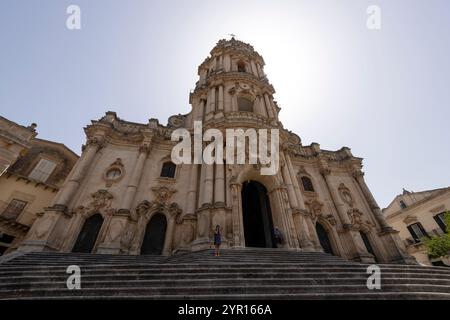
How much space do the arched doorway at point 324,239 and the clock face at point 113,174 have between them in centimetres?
1599

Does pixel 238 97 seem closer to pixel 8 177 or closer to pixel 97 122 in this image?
pixel 97 122

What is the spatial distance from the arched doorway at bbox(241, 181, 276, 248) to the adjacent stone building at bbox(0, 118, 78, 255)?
14.4 m

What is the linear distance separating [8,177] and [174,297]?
19934mm

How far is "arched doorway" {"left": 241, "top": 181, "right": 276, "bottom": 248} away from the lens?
14219 mm

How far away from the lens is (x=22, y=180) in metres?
17.2

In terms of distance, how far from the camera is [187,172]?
16656 mm

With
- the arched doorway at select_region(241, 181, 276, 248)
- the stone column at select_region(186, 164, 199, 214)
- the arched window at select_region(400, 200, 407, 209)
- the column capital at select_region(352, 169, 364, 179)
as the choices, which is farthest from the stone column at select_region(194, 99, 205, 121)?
the arched window at select_region(400, 200, 407, 209)

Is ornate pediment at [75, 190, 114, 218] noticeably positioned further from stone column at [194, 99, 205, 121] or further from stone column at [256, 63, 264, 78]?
stone column at [256, 63, 264, 78]

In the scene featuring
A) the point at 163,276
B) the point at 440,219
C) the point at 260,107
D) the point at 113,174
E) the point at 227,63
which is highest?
the point at 227,63

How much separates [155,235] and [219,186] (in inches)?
202

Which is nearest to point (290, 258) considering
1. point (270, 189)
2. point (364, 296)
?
point (364, 296)

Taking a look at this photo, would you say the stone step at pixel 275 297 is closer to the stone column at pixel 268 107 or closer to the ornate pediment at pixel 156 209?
the ornate pediment at pixel 156 209

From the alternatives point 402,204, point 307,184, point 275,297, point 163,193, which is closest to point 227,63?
point 307,184

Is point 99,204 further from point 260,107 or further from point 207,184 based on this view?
point 260,107
